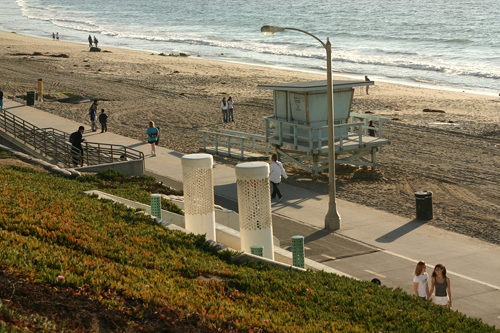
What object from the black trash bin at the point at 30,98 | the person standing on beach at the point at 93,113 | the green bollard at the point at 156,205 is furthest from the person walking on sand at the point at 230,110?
the green bollard at the point at 156,205

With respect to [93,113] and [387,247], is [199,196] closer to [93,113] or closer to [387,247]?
[387,247]

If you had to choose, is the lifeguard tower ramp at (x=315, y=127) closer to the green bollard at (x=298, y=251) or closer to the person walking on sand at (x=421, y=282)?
the green bollard at (x=298, y=251)

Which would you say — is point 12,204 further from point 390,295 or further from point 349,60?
point 349,60

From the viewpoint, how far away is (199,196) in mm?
10688

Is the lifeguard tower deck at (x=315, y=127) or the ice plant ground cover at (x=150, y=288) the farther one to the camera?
the lifeguard tower deck at (x=315, y=127)

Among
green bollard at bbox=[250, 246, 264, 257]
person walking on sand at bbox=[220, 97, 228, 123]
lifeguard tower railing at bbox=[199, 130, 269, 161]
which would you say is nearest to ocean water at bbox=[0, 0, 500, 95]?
person walking on sand at bbox=[220, 97, 228, 123]

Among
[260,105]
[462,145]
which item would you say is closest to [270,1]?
[260,105]

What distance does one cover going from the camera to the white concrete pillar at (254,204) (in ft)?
33.3

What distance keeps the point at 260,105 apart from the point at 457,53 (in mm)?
38628

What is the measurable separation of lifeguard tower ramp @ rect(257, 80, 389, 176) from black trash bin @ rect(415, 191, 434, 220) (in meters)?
4.47

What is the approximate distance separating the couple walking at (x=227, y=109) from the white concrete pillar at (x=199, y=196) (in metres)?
19.1

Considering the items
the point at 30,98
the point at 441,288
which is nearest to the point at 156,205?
the point at 441,288

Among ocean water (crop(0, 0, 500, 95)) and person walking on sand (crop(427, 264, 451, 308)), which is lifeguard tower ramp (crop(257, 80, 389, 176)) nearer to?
person walking on sand (crop(427, 264, 451, 308))

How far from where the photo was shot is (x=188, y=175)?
10.6 m
